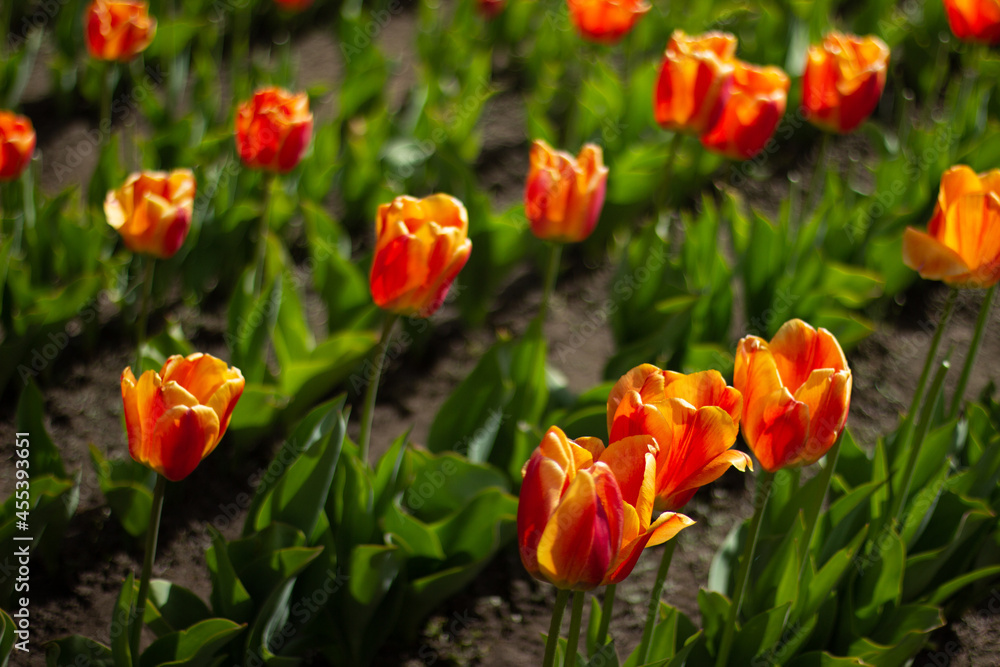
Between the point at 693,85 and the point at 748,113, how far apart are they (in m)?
0.16

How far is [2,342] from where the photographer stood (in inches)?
86.9

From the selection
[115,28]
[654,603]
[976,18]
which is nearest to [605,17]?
[976,18]

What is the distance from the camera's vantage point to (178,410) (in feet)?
4.05

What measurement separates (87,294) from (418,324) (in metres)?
0.88

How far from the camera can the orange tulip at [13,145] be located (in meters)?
2.12

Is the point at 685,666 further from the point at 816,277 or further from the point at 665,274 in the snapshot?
the point at 816,277

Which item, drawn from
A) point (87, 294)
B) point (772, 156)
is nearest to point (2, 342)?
point (87, 294)

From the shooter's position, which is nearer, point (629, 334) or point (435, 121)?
point (629, 334)

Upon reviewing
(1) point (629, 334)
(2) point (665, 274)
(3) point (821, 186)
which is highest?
(2) point (665, 274)

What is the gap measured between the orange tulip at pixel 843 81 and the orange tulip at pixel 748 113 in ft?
0.50

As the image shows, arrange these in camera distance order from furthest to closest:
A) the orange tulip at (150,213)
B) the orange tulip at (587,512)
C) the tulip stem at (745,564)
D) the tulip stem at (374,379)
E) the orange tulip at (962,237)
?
1. the orange tulip at (150,213)
2. the tulip stem at (374,379)
3. the orange tulip at (962,237)
4. the tulip stem at (745,564)
5. the orange tulip at (587,512)

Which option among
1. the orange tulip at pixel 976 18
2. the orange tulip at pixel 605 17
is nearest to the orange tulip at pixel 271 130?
the orange tulip at pixel 605 17

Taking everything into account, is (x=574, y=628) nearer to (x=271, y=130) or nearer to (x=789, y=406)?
(x=789, y=406)

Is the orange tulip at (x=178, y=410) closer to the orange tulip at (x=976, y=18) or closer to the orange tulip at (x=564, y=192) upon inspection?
the orange tulip at (x=564, y=192)
